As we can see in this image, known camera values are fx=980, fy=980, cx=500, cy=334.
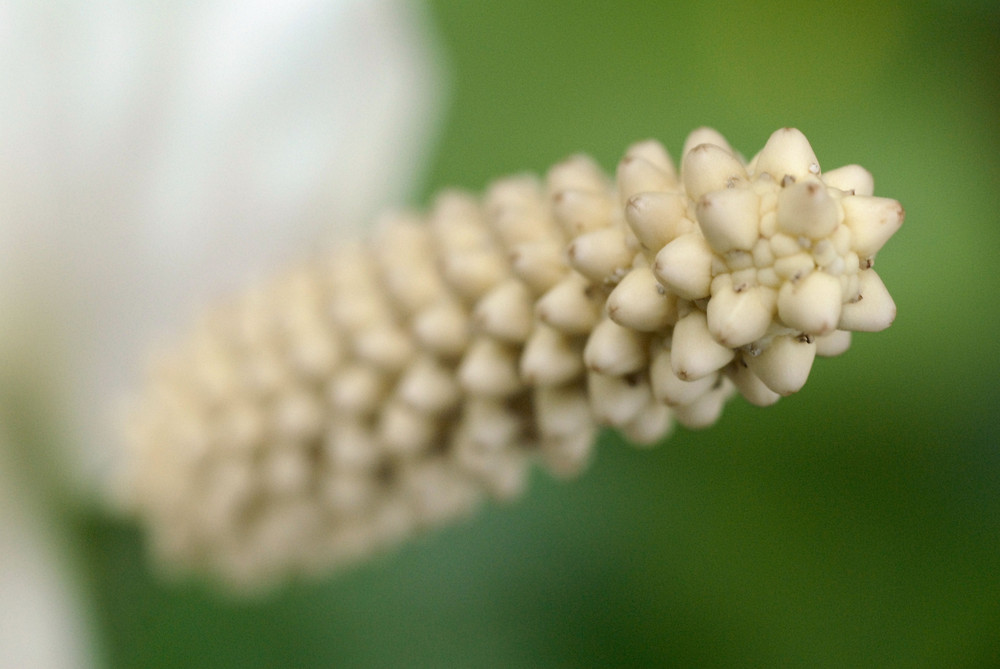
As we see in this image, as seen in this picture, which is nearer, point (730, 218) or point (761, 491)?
point (730, 218)

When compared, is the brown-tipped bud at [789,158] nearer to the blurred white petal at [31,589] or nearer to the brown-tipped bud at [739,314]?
the brown-tipped bud at [739,314]

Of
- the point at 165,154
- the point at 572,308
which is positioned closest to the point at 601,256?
the point at 572,308

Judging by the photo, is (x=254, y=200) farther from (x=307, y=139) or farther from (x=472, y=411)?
(x=472, y=411)

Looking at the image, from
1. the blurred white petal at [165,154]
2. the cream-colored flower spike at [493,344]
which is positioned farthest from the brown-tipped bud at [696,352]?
the blurred white petal at [165,154]

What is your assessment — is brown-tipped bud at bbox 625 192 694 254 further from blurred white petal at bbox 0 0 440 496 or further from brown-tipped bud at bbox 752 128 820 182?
blurred white petal at bbox 0 0 440 496

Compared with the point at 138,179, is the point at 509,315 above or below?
below

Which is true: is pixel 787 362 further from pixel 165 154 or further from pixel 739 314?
pixel 165 154
